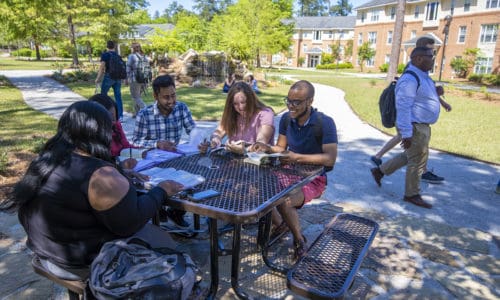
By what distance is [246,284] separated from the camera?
2.80 meters

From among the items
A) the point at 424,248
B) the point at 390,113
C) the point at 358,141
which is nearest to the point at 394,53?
the point at 358,141

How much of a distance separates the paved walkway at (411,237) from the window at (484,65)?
30.6 meters

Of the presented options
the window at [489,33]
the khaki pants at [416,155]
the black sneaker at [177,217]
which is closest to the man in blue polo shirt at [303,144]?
the black sneaker at [177,217]

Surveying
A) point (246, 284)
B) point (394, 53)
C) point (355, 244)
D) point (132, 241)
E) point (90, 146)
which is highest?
point (394, 53)

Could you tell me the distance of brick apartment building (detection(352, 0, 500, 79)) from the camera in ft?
103

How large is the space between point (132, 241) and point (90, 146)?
524mm

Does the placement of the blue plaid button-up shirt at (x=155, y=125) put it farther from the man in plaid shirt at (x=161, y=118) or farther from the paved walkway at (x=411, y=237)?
the paved walkway at (x=411, y=237)

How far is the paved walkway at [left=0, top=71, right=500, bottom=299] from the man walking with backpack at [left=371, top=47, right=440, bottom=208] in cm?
50

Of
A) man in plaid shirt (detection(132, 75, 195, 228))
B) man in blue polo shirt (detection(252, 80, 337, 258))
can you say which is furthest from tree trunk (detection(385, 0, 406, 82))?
man in blue polo shirt (detection(252, 80, 337, 258))

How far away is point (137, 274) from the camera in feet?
5.38

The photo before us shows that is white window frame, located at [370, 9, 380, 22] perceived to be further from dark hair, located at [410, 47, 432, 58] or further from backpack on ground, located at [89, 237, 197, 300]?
backpack on ground, located at [89, 237, 197, 300]

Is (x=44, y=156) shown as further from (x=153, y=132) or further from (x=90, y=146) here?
(x=153, y=132)

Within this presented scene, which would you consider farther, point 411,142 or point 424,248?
point 411,142

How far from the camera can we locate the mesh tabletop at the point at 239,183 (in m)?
1.88
